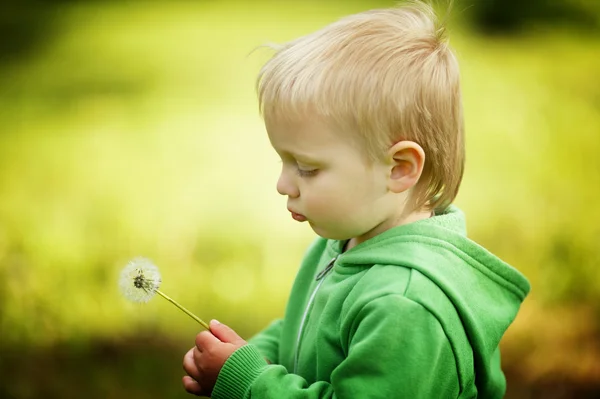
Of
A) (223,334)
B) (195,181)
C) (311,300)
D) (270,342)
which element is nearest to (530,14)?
(195,181)

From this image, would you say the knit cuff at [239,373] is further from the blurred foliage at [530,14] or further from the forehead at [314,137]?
the blurred foliage at [530,14]

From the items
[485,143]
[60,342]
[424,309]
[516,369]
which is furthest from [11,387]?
[485,143]

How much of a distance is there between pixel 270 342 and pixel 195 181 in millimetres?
1638

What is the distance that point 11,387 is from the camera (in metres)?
2.58

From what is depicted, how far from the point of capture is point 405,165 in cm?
140

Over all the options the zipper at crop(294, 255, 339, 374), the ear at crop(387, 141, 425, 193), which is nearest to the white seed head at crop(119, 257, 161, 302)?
the zipper at crop(294, 255, 339, 374)

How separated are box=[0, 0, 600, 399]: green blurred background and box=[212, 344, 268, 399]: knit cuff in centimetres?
115

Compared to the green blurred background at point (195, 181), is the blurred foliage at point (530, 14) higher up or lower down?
higher up

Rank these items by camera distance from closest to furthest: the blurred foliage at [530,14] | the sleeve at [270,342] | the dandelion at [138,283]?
the dandelion at [138,283] < the sleeve at [270,342] < the blurred foliage at [530,14]

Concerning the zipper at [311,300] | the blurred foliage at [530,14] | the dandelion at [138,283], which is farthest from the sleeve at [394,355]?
the blurred foliage at [530,14]

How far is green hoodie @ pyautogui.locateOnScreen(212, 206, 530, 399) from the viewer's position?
1.29 m

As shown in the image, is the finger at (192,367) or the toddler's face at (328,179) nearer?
the toddler's face at (328,179)

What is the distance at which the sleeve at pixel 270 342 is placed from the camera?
176cm

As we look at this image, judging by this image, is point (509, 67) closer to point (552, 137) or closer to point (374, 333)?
point (552, 137)
